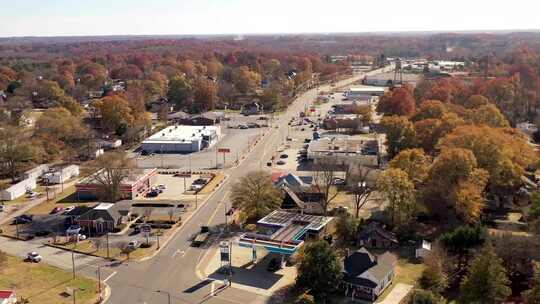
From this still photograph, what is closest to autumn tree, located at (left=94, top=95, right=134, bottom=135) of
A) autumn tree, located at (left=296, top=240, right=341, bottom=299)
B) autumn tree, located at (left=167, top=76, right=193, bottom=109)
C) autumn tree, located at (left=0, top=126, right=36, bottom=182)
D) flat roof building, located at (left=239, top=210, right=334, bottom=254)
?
autumn tree, located at (left=0, top=126, right=36, bottom=182)

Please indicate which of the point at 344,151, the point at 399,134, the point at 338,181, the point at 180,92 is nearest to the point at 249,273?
the point at 338,181

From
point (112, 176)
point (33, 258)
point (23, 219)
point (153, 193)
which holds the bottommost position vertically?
point (33, 258)

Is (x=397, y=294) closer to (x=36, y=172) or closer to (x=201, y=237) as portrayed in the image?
(x=201, y=237)

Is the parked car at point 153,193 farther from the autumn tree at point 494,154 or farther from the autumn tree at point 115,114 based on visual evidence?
the autumn tree at point 494,154

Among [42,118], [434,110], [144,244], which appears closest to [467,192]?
[144,244]

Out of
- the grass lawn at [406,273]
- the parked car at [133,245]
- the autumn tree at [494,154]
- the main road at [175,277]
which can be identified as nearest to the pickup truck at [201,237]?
the main road at [175,277]
